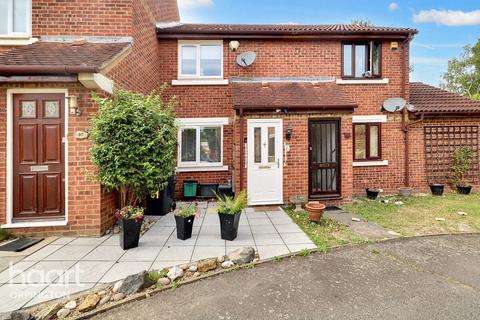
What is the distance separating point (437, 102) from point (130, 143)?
10.8 m

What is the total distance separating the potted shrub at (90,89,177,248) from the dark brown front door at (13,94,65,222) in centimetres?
126

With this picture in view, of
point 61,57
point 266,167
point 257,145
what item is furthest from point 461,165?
point 61,57

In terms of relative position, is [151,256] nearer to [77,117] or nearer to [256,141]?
[77,117]

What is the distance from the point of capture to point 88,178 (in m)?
5.03

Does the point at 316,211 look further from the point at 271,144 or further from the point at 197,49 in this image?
the point at 197,49

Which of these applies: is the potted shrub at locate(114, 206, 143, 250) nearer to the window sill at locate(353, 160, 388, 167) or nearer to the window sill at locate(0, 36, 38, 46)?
the window sill at locate(0, 36, 38, 46)

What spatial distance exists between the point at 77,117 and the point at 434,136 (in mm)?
11283

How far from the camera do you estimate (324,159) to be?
7.86m

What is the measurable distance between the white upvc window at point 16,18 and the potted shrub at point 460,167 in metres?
13.7

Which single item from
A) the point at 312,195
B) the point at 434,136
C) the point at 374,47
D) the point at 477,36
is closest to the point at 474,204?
the point at 434,136

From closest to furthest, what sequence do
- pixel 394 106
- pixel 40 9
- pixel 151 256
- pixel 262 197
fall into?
pixel 151 256 < pixel 40 9 < pixel 262 197 < pixel 394 106

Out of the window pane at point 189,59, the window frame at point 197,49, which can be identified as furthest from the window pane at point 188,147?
the window pane at point 189,59

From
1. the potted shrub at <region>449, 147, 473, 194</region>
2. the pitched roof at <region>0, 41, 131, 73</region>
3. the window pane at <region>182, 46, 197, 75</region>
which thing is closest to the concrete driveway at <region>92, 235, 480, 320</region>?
the pitched roof at <region>0, 41, 131, 73</region>

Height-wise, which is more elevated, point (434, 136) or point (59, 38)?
point (59, 38)
